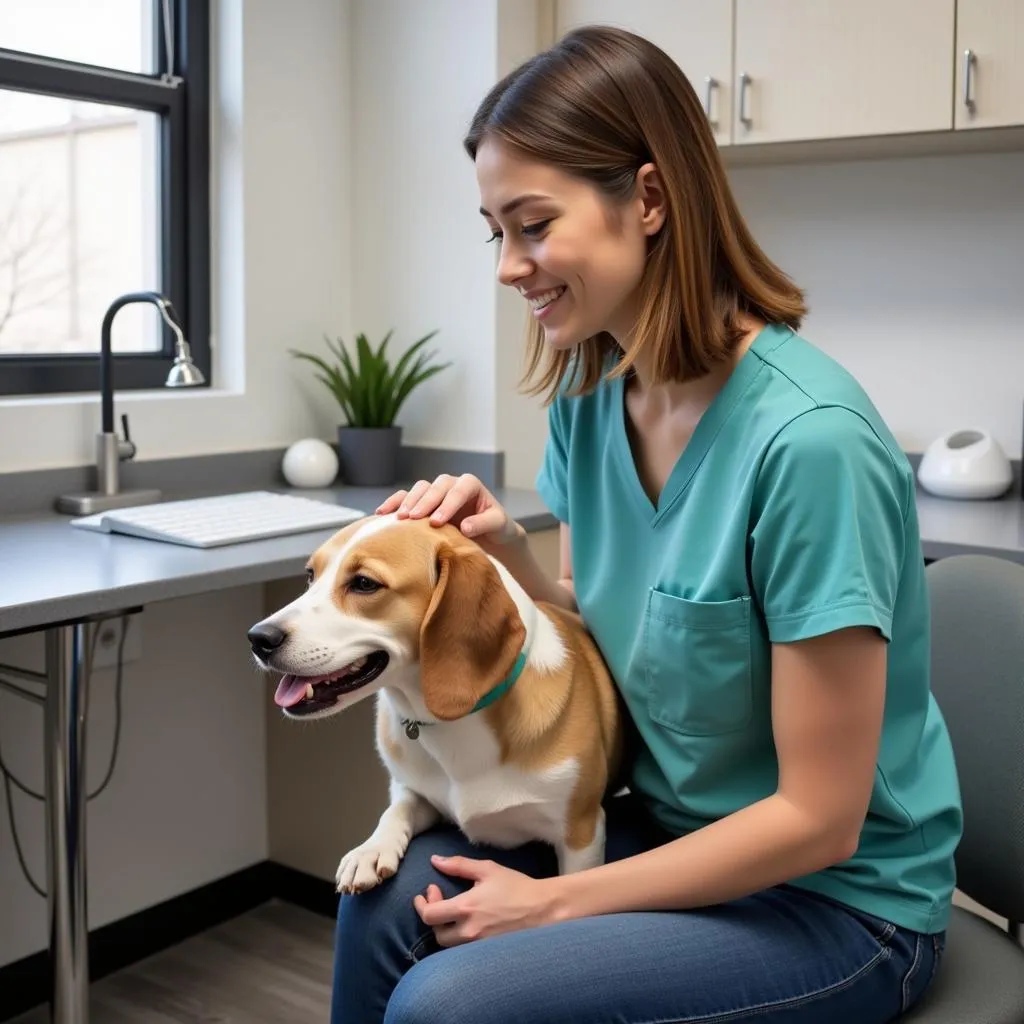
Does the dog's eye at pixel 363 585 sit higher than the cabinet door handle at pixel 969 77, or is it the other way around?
the cabinet door handle at pixel 969 77

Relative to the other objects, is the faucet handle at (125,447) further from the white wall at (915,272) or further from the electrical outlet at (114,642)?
the white wall at (915,272)

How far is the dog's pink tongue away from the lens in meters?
1.15

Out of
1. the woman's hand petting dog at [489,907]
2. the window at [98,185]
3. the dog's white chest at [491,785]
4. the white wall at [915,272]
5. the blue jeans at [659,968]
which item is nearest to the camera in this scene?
the blue jeans at [659,968]

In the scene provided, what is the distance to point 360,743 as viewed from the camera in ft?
8.02

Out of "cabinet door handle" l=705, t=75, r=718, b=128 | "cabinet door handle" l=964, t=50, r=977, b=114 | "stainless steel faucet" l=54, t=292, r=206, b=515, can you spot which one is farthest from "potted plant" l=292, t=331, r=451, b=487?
"cabinet door handle" l=964, t=50, r=977, b=114

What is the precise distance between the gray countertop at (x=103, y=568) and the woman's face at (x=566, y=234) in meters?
0.68

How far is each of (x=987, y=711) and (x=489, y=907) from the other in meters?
0.54

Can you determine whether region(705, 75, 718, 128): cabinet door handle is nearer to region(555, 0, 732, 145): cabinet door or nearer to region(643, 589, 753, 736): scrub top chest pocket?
region(555, 0, 732, 145): cabinet door

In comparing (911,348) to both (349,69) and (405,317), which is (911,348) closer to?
(405,317)

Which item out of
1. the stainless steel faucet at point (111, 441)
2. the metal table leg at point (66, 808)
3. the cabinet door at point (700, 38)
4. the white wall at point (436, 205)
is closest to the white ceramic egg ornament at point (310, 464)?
the white wall at point (436, 205)

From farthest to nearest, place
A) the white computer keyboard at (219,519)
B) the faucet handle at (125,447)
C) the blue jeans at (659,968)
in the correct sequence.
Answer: the faucet handle at (125,447) → the white computer keyboard at (219,519) → the blue jeans at (659,968)

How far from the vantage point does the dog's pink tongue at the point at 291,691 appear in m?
1.15

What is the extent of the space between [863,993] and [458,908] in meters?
0.35

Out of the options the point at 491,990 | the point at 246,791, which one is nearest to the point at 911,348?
the point at 246,791
